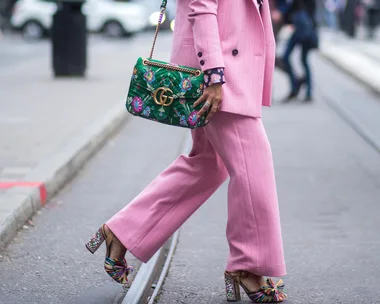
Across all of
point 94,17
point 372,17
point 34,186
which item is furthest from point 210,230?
point 94,17

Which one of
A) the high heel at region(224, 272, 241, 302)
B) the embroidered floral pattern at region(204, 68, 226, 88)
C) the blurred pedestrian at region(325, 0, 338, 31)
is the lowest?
the blurred pedestrian at region(325, 0, 338, 31)

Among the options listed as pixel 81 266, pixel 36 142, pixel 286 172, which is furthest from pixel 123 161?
pixel 81 266

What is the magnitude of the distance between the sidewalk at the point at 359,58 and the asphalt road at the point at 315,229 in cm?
615

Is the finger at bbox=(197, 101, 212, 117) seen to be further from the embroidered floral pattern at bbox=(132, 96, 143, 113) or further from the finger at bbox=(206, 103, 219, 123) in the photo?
the embroidered floral pattern at bbox=(132, 96, 143, 113)

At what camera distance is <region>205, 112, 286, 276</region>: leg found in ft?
12.7

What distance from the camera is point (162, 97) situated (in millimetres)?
3828

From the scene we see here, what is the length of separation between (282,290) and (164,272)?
0.69 metres

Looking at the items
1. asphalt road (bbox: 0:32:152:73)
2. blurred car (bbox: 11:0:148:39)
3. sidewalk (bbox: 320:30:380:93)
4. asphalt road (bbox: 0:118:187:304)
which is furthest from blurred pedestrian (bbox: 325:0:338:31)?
asphalt road (bbox: 0:118:187:304)

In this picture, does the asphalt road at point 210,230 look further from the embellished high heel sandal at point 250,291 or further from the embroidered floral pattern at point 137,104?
the embroidered floral pattern at point 137,104

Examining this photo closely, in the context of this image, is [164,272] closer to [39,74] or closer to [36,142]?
[36,142]

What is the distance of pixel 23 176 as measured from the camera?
6539mm

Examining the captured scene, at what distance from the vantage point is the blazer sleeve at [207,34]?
374 centimetres

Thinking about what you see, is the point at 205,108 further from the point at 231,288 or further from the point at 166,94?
the point at 231,288

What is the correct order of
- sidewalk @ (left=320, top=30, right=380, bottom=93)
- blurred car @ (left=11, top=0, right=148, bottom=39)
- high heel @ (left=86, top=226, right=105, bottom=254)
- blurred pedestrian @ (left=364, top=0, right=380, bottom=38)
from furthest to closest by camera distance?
1. blurred pedestrian @ (left=364, top=0, right=380, bottom=38)
2. blurred car @ (left=11, top=0, right=148, bottom=39)
3. sidewalk @ (left=320, top=30, right=380, bottom=93)
4. high heel @ (left=86, top=226, right=105, bottom=254)
